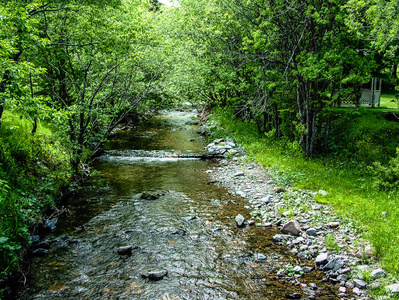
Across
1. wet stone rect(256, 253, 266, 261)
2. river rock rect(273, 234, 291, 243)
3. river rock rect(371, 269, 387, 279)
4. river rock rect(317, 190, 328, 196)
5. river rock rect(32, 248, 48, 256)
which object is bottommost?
wet stone rect(256, 253, 266, 261)

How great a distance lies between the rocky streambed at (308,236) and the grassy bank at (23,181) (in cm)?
647

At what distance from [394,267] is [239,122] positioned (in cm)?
2016

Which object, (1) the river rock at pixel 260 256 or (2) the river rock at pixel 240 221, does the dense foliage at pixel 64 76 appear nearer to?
(2) the river rock at pixel 240 221

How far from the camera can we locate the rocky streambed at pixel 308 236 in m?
6.46

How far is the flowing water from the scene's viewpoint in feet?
21.8

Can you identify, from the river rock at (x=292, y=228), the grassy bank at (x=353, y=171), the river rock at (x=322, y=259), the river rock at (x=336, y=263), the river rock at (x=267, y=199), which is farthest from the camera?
the river rock at (x=267, y=199)

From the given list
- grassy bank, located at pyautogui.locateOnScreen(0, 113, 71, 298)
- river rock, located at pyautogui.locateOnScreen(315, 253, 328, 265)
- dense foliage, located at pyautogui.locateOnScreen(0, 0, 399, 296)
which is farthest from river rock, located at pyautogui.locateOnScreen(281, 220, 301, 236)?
grassy bank, located at pyautogui.locateOnScreen(0, 113, 71, 298)

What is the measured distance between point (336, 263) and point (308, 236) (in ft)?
4.70

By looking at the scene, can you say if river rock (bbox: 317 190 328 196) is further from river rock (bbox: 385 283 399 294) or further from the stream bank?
river rock (bbox: 385 283 399 294)

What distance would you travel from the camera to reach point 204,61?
22594 millimetres

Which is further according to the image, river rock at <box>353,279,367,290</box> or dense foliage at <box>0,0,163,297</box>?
dense foliage at <box>0,0,163,297</box>

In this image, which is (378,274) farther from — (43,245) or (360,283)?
(43,245)

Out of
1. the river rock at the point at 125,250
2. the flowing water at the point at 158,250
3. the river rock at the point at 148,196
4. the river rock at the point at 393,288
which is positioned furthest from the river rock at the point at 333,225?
the river rock at the point at 148,196

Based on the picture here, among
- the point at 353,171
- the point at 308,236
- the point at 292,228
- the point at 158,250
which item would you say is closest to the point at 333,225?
the point at 308,236
